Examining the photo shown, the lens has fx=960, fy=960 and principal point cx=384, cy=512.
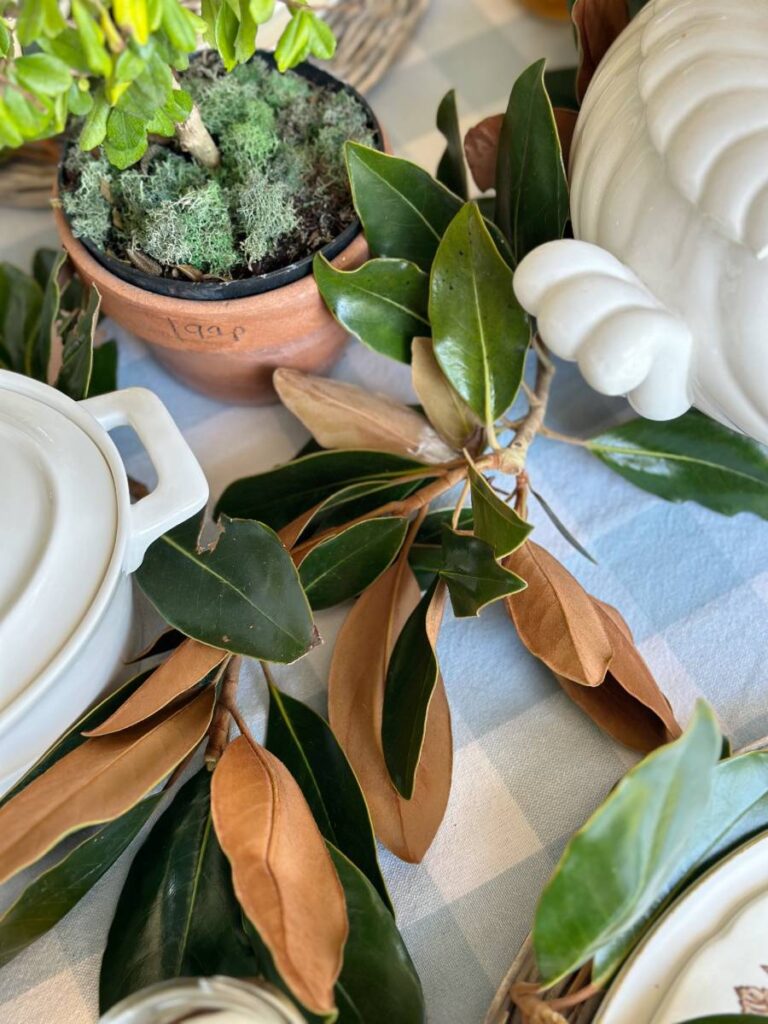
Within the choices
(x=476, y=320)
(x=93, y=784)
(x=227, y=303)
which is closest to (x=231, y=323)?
(x=227, y=303)

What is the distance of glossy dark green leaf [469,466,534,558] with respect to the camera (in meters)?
0.39

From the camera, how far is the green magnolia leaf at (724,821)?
0.37 m

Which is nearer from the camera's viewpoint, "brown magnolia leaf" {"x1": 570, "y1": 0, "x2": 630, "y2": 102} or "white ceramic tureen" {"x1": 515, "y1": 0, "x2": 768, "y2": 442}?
"white ceramic tureen" {"x1": 515, "y1": 0, "x2": 768, "y2": 442}

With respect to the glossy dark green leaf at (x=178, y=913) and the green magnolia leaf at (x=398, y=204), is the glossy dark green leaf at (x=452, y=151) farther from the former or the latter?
the glossy dark green leaf at (x=178, y=913)

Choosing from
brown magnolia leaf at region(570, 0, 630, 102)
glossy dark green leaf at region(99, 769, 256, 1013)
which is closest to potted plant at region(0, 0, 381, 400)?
brown magnolia leaf at region(570, 0, 630, 102)

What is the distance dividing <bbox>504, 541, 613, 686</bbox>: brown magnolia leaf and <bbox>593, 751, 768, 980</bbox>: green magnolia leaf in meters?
0.06

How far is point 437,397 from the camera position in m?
0.48

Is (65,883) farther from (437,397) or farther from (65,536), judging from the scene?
(437,397)

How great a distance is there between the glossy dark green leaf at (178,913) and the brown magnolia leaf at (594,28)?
0.38 m

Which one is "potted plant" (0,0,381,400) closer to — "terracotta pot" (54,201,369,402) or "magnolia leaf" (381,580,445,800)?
"terracotta pot" (54,201,369,402)

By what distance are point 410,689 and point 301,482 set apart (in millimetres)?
123

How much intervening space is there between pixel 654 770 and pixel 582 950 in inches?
2.9

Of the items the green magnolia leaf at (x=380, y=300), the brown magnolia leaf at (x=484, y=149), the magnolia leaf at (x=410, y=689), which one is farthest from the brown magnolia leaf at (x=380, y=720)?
the brown magnolia leaf at (x=484, y=149)

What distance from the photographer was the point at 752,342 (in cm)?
35
